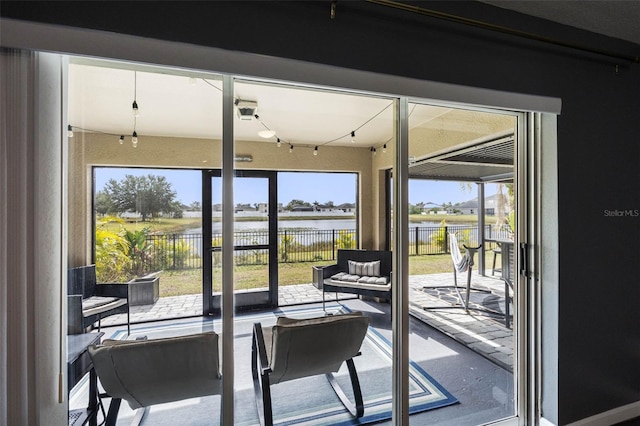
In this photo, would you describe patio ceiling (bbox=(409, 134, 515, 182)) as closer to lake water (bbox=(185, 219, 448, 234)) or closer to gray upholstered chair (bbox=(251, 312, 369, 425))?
lake water (bbox=(185, 219, 448, 234))

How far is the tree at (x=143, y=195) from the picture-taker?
4.75 ft

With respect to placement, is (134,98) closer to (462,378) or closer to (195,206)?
(195,206)

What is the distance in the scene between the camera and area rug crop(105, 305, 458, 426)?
1.56 m

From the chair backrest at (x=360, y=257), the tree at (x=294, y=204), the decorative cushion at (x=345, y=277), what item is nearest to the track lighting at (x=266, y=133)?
the tree at (x=294, y=204)

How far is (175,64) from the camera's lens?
1.29m

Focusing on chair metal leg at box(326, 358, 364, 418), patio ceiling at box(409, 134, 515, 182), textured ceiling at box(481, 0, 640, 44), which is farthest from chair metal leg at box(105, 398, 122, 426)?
textured ceiling at box(481, 0, 640, 44)

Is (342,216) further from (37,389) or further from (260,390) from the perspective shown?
(37,389)

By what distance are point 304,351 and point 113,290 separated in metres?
1.06

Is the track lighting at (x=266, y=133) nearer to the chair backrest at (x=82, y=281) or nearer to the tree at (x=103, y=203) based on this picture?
the tree at (x=103, y=203)

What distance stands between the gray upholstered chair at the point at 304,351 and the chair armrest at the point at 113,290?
69cm

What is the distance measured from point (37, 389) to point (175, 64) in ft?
4.88

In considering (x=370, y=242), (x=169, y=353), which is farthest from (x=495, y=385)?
(x=169, y=353)

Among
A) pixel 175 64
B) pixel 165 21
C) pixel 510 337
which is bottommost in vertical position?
pixel 510 337

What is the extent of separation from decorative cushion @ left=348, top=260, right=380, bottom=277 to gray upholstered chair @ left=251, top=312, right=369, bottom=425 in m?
0.26
